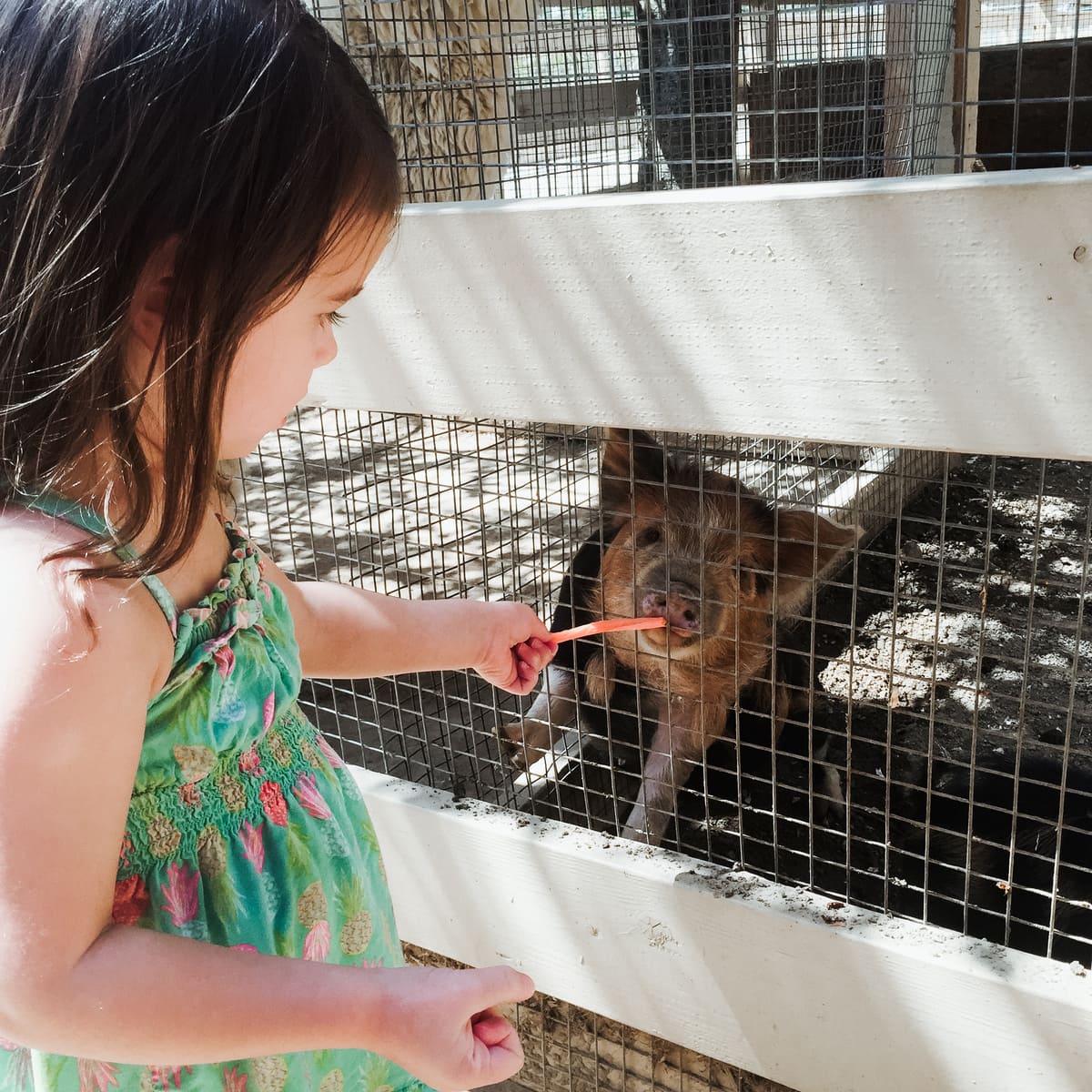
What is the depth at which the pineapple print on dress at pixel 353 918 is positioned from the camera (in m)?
1.38

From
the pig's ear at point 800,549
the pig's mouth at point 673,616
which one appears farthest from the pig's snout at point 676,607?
the pig's ear at point 800,549

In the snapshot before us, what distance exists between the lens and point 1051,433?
1412 mm

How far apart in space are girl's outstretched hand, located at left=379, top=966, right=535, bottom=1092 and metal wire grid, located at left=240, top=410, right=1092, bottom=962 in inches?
39.0

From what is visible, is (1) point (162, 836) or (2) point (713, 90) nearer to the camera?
(1) point (162, 836)

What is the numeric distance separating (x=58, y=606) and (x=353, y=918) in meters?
0.64

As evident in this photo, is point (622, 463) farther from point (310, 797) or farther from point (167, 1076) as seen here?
point (167, 1076)

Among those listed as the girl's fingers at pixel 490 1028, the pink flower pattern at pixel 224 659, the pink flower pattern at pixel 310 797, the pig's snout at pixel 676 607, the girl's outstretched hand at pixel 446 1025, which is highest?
the pink flower pattern at pixel 224 659

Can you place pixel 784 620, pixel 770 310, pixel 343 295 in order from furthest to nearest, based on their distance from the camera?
pixel 784 620 < pixel 770 310 < pixel 343 295

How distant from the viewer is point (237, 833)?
1.29 m

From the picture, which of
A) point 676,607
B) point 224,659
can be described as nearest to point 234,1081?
point 224,659

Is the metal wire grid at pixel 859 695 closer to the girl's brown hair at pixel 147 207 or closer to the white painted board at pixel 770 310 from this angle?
the white painted board at pixel 770 310

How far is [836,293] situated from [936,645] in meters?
0.66

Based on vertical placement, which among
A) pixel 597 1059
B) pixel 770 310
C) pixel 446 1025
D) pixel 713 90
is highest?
pixel 713 90

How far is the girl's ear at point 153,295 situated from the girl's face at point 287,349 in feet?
0.27
